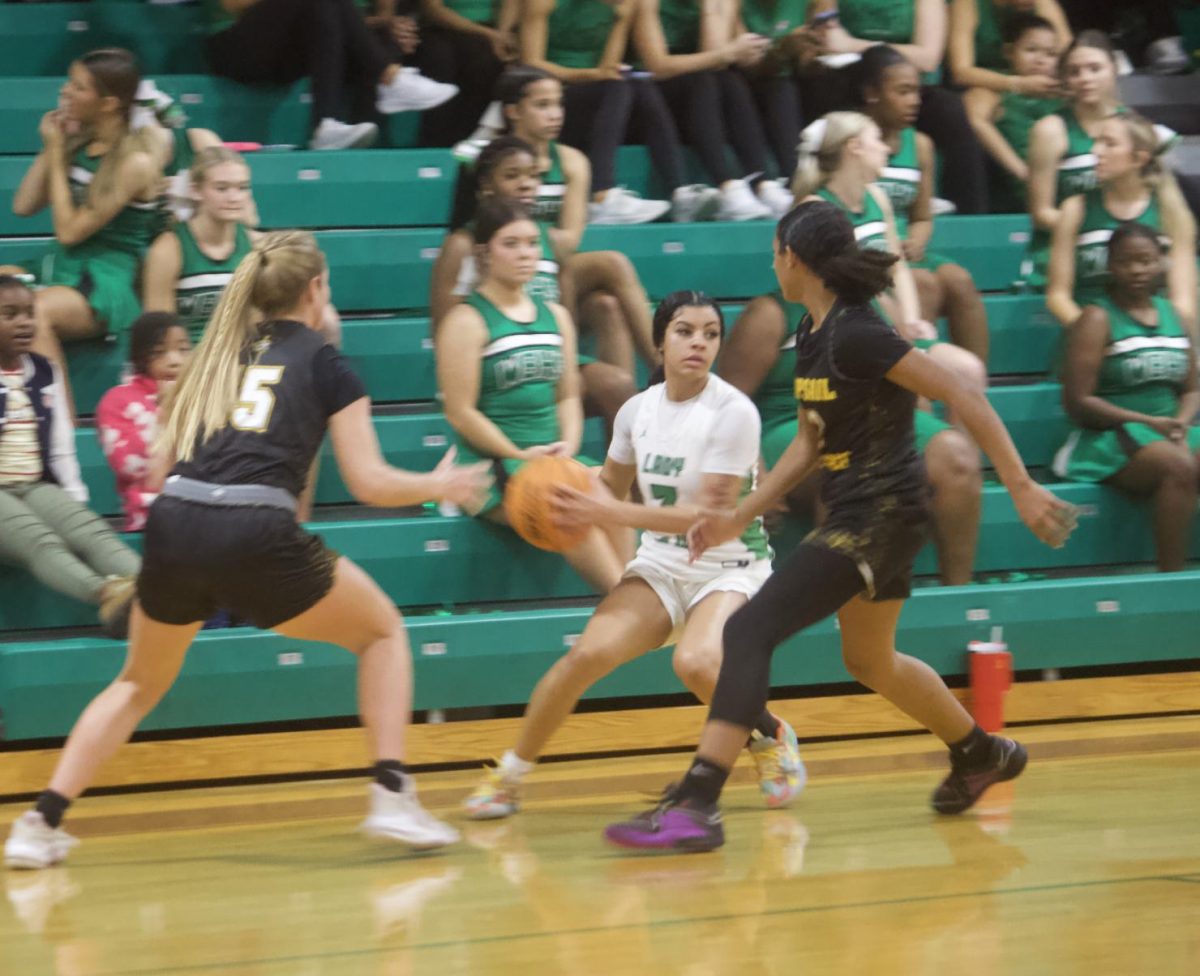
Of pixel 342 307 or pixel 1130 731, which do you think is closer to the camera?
pixel 1130 731

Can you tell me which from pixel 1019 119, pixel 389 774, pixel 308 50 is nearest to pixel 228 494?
pixel 389 774

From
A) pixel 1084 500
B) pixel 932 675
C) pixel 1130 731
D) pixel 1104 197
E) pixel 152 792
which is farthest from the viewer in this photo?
pixel 1104 197

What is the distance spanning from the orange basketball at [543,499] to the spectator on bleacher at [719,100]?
2.88 metres

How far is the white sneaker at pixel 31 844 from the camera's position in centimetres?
391

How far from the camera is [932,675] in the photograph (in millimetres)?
4254

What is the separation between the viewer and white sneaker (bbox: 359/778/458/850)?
→ 396 cm

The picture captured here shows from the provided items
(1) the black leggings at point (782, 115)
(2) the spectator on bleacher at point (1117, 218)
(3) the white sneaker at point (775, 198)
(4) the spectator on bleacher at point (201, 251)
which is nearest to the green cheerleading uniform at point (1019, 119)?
(2) the spectator on bleacher at point (1117, 218)

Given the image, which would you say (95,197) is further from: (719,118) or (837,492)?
(837,492)

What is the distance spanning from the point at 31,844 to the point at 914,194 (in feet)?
13.5

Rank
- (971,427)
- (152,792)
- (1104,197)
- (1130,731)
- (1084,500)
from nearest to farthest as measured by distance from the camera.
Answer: (971,427) < (152,792) < (1130,731) < (1084,500) < (1104,197)

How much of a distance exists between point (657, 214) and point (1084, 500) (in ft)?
6.49

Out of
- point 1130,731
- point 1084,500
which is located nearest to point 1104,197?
point 1084,500

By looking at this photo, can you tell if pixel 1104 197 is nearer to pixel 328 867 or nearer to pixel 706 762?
pixel 706 762

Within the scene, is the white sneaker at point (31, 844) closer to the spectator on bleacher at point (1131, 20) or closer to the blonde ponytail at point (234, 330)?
the blonde ponytail at point (234, 330)
